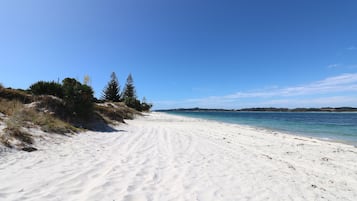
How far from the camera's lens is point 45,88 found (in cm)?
1477

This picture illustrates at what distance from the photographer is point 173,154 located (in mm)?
7109

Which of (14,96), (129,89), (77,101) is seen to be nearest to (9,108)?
(14,96)

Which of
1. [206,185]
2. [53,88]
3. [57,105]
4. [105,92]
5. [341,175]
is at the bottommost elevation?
[341,175]

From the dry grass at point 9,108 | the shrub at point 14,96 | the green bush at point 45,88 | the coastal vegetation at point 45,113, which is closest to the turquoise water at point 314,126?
the coastal vegetation at point 45,113

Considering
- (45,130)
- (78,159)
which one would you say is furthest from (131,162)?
(45,130)

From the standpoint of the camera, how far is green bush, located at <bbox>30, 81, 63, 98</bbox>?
14.5 metres

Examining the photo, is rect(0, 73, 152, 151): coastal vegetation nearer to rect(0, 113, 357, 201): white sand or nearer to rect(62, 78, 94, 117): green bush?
rect(62, 78, 94, 117): green bush

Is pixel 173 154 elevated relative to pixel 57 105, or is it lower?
lower

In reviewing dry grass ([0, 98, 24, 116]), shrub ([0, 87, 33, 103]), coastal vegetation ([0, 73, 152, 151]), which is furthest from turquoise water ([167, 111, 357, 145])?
shrub ([0, 87, 33, 103])

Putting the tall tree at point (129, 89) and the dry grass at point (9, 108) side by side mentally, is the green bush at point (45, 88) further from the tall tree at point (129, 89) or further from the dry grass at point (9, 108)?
the tall tree at point (129, 89)

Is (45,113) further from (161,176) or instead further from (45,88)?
(161,176)

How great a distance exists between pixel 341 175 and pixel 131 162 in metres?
6.31

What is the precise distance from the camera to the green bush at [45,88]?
47.6 feet

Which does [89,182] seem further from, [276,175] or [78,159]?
[276,175]
